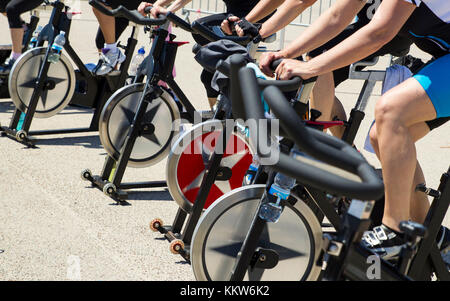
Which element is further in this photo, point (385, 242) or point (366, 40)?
point (385, 242)

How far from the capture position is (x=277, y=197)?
7.11 ft

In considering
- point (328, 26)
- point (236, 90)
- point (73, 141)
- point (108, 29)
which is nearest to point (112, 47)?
Result: point (108, 29)

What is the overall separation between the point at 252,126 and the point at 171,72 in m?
2.95

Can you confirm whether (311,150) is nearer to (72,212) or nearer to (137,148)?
(72,212)

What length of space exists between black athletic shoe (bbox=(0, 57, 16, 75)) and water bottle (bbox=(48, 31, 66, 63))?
1.25 m

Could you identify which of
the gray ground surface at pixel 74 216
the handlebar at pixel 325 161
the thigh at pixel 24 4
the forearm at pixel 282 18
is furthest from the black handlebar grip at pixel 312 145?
the thigh at pixel 24 4

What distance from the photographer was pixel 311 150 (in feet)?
3.55

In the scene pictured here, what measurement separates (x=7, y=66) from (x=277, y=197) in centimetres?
509

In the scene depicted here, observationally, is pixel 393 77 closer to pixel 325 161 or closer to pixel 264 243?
Answer: pixel 264 243

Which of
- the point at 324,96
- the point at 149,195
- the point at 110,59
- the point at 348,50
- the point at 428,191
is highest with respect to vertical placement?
the point at 348,50

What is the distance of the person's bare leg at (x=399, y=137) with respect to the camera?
2.31m

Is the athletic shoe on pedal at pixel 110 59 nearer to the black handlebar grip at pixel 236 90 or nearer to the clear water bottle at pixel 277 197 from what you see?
the clear water bottle at pixel 277 197

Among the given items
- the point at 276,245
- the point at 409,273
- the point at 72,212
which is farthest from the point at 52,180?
the point at 409,273

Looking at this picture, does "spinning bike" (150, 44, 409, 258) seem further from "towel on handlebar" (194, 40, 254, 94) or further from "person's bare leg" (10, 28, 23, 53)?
"person's bare leg" (10, 28, 23, 53)
